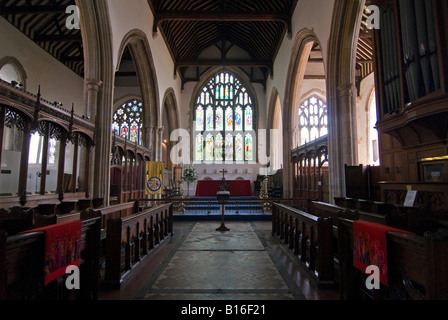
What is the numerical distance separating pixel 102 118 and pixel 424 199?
5877 mm

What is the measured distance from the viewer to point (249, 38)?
13.4 metres

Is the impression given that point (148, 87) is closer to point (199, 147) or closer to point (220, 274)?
point (199, 147)

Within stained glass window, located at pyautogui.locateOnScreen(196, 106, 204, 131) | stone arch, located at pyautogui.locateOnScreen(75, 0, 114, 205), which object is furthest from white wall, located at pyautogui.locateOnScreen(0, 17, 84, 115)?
stained glass window, located at pyautogui.locateOnScreen(196, 106, 204, 131)

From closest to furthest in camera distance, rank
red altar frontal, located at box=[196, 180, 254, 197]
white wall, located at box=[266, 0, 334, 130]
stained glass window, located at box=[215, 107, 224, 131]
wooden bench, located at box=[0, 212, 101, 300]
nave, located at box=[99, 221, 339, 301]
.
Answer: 1. wooden bench, located at box=[0, 212, 101, 300]
2. nave, located at box=[99, 221, 339, 301]
3. white wall, located at box=[266, 0, 334, 130]
4. red altar frontal, located at box=[196, 180, 254, 197]
5. stained glass window, located at box=[215, 107, 224, 131]

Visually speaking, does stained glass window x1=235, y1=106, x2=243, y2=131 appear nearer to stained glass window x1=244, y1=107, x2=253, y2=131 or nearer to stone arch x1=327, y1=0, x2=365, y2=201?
stained glass window x1=244, y1=107, x2=253, y2=131

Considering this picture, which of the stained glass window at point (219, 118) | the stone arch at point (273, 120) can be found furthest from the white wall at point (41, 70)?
the stone arch at point (273, 120)

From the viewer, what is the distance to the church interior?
6.43ft

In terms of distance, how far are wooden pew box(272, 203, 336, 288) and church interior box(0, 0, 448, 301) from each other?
0.02 meters

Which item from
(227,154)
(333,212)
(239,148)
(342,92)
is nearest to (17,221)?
(333,212)
